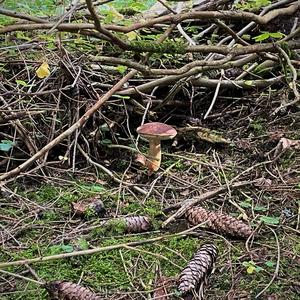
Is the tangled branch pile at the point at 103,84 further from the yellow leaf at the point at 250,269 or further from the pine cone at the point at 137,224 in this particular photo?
the yellow leaf at the point at 250,269

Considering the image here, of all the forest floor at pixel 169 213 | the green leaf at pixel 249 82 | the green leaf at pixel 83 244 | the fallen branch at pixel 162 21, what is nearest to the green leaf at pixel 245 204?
the forest floor at pixel 169 213

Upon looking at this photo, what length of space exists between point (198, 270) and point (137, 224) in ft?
1.74

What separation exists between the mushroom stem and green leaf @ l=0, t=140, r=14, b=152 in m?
1.01

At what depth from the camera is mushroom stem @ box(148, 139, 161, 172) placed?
3.02 m

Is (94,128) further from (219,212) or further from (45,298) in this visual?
(45,298)

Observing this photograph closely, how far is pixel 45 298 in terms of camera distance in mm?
1814

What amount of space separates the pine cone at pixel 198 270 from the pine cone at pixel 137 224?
376 mm

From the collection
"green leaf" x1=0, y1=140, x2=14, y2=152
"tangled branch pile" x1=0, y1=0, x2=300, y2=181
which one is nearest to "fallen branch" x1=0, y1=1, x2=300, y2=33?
"tangled branch pile" x1=0, y1=0, x2=300, y2=181

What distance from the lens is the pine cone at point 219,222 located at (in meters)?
2.24

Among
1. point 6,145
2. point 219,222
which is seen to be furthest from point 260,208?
point 6,145

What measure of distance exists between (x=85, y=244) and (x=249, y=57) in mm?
2016

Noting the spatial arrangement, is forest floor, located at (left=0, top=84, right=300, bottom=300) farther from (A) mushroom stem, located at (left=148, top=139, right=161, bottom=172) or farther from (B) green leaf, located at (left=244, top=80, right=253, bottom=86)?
(B) green leaf, located at (left=244, top=80, right=253, bottom=86)

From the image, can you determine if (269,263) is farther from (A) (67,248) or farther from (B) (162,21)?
(B) (162,21)

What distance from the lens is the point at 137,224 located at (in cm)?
235
